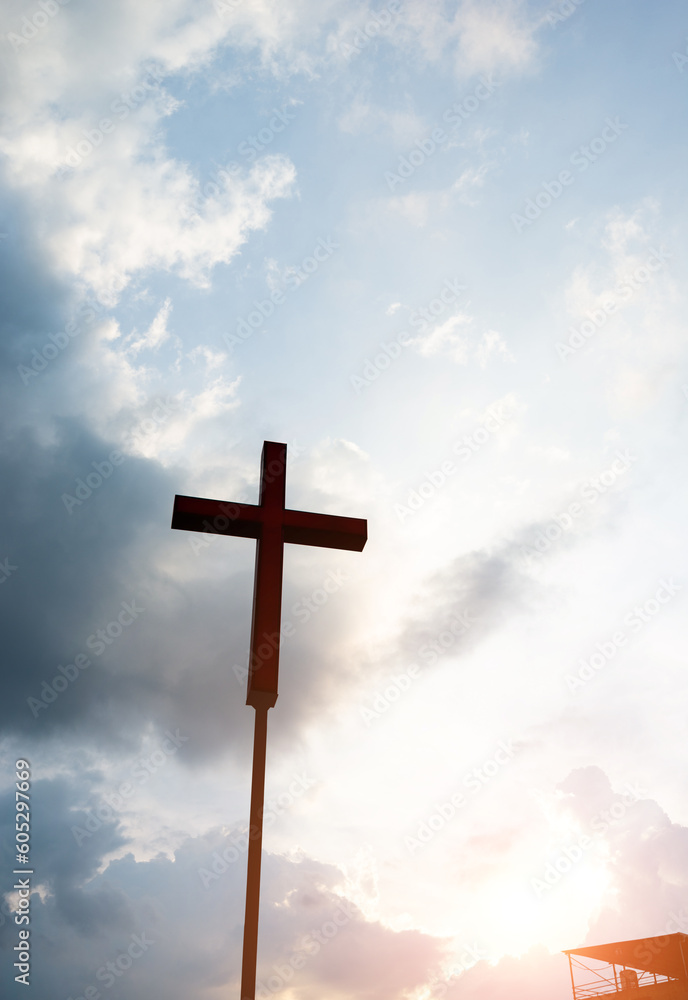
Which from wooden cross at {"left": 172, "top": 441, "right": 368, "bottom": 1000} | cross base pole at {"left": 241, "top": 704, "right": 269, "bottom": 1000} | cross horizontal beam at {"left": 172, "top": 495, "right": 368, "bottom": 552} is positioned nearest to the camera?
cross base pole at {"left": 241, "top": 704, "right": 269, "bottom": 1000}

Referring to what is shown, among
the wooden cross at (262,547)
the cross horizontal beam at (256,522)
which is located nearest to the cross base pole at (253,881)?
the wooden cross at (262,547)

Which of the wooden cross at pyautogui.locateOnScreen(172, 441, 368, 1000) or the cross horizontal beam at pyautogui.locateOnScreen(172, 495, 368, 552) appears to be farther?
the cross horizontal beam at pyautogui.locateOnScreen(172, 495, 368, 552)

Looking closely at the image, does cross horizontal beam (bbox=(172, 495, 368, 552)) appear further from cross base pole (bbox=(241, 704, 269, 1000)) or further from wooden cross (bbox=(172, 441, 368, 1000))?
cross base pole (bbox=(241, 704, 269, 1000))

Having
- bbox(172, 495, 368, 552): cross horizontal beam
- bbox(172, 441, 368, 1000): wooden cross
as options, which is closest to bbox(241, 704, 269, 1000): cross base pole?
bbox(172, 441, 368, 1000): wooden cross

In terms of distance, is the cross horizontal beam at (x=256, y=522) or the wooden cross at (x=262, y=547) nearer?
the wooden cross at (x=262, y=547)

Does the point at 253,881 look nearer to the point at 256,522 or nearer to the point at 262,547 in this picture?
the point at 262,547

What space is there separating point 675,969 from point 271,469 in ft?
91.8

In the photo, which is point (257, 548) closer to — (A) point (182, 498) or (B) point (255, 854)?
(A) point (182, 498)

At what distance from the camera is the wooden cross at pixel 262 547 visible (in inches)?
422

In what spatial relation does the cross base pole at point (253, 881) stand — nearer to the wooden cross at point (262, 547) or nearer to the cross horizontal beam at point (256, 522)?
the wooden cross at point (262, 547)

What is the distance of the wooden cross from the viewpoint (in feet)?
35.2

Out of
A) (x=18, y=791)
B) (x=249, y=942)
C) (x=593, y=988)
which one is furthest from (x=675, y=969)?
(x=18, y=791)

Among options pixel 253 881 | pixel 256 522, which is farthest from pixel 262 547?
pixel 253 881

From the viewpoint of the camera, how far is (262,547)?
13094 mm
